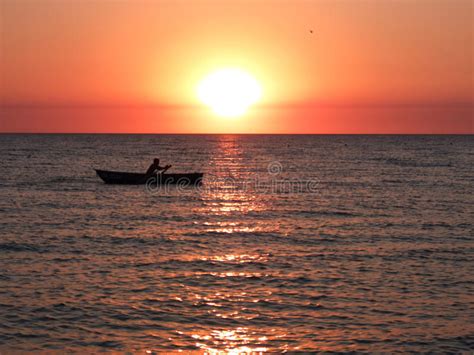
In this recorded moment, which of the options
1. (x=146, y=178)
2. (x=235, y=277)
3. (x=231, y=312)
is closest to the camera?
(x=231, y=312)

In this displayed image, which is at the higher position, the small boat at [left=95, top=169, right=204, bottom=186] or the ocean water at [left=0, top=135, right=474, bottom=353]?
the small boat at [left=95, top=169, right=204, bottom=186]

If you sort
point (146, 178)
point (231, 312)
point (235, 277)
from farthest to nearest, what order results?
point (146, 178), point (235, 277), point (231, 312)

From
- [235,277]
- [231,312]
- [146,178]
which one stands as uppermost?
[146,178]

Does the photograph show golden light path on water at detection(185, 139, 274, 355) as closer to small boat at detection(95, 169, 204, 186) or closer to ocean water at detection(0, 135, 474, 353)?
ocean water at detection(0, 135, 474, 353)

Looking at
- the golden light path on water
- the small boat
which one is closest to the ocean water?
the golden light path on water

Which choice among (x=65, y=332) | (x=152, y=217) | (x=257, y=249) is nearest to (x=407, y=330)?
(x=65, y=332)

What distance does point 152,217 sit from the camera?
3478 cm

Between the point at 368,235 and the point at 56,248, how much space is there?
14.0m

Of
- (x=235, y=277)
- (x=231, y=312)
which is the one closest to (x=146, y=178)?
(x=235, y=277)

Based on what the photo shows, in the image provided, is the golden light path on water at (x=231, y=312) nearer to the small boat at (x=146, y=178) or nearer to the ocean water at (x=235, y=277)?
the ocean water at (x=235, y=277)

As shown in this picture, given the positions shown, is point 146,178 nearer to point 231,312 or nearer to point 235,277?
point 235,277

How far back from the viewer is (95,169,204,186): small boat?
53.1 meters

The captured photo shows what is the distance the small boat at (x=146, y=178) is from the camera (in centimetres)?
5312

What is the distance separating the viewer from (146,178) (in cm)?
5344
